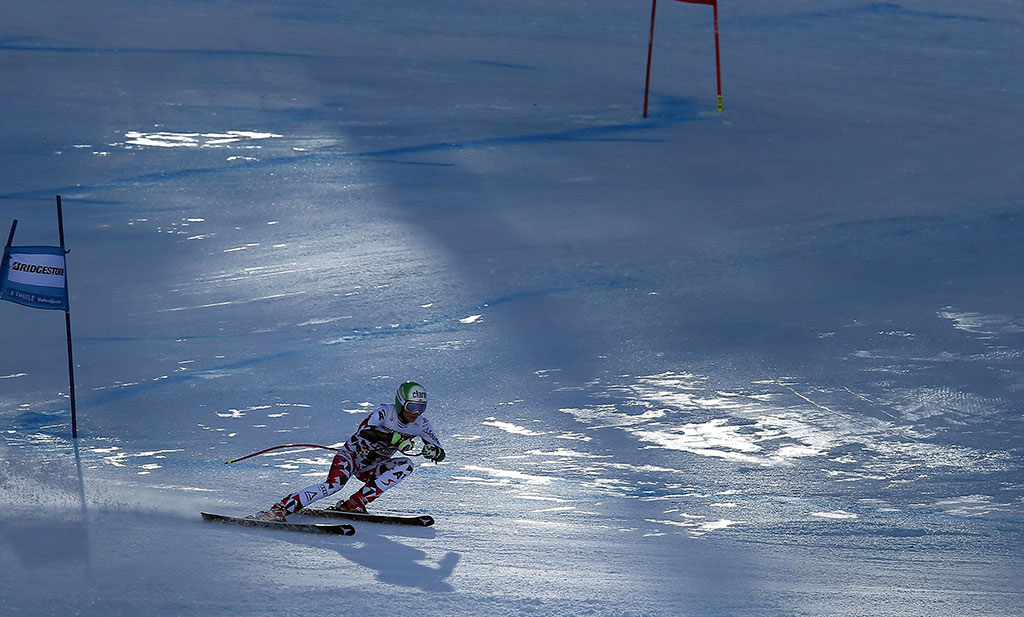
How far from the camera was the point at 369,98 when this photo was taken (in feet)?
52.7

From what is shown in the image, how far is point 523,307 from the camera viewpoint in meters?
10.4

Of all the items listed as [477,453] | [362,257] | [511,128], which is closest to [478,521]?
[477,453]

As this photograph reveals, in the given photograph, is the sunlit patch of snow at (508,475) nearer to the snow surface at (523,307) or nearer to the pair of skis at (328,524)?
the snow surface at (523,307)

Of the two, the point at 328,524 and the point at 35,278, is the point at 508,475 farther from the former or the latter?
the point at 35,278

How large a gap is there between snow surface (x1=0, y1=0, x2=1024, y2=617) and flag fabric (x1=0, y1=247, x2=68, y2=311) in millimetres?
932

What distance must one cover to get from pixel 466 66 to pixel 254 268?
7.11 metres

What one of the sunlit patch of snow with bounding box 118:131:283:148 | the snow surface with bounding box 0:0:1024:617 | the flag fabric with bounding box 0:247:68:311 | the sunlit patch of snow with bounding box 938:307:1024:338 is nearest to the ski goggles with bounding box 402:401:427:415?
the snow surface with bounding box 0:0:1024:617

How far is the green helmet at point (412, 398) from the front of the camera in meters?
6.43

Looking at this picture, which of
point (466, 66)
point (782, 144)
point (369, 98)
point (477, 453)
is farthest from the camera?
point (466, 66)

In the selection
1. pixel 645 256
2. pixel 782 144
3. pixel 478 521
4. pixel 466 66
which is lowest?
pixel 478 521

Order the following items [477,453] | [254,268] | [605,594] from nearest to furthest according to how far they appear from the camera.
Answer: [605,594]
[477,453]
[254,268]

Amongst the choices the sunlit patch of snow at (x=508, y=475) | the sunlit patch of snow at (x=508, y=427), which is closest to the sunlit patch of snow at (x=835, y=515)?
the sunlit patch of snow at (x=508, y=475)

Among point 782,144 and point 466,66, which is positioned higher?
point 466,66

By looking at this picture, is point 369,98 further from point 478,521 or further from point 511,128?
point 478,521
